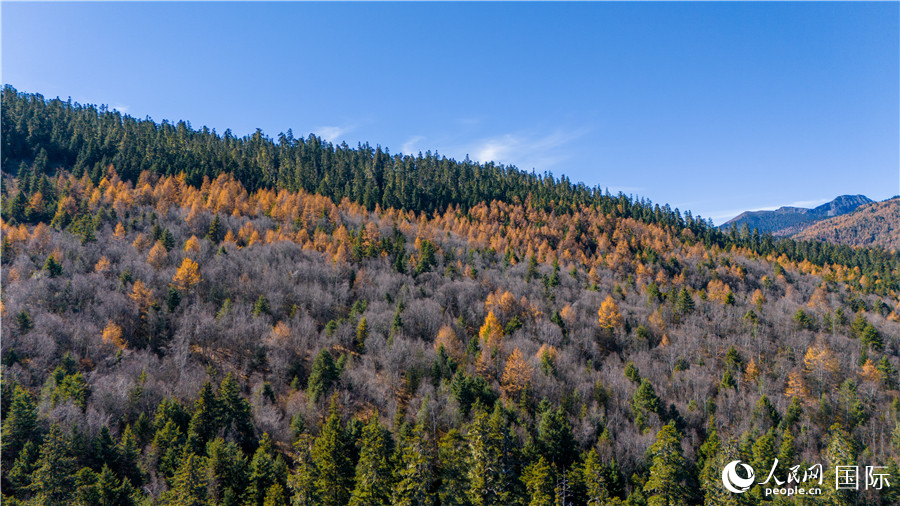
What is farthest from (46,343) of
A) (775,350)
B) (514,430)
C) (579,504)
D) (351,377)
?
(775,350)

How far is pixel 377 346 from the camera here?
67062mm

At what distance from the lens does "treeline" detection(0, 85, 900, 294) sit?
118188 mm

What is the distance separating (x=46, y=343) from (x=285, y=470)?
38.8m

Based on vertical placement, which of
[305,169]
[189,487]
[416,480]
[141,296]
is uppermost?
[305,169]

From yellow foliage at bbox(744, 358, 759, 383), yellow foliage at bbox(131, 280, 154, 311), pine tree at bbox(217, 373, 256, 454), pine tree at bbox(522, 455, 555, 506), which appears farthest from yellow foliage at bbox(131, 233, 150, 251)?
yellow foliage at bbox(744, 358, 759, 383)

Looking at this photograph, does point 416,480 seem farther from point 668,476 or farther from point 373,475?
point 668,476

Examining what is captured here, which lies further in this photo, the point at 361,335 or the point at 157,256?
the point at 157,256

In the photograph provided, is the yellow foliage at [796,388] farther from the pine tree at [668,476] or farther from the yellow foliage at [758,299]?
the pine tree at [668,476]

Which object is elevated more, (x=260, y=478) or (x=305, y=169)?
(x=305, y=169)

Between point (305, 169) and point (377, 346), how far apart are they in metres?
91.6

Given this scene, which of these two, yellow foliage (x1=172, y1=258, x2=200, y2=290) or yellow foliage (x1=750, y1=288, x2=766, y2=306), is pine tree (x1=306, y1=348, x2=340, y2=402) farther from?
yellow foliage (x1=750, y1=288, x2=766, y2=306)

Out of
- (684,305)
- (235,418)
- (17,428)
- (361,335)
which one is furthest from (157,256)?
(684,305)

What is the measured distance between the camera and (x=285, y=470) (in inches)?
1575

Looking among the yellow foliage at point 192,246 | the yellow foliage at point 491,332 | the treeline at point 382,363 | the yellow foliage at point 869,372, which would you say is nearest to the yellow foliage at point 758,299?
the treeline at point 382,363
